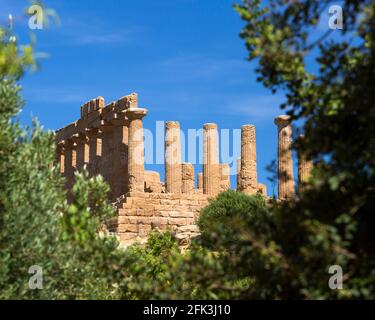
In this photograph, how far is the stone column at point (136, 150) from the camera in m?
43.9

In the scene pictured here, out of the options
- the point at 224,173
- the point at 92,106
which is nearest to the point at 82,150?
the point at 92,106

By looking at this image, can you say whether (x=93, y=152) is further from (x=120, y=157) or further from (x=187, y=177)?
(x=187, y=177)

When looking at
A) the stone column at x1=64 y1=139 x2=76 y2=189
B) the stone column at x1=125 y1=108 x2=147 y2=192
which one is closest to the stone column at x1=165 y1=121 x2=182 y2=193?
the stone column at x1=125 y1=108 x2=147 y2=192

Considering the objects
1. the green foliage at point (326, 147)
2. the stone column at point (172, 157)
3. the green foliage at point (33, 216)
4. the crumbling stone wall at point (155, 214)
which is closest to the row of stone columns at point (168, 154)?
the stone column at point (172, 157)

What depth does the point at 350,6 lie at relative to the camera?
31.2 feet

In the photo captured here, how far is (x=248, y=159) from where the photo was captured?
157 feet

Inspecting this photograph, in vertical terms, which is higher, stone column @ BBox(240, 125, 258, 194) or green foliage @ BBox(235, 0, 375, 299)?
stone column @ BBox(240, 125, 258, 194)

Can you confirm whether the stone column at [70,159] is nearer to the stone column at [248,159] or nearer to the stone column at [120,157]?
the stone column at [120,157]

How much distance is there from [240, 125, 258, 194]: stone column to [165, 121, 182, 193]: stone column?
133 inches

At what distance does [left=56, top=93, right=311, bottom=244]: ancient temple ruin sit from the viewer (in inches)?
1608

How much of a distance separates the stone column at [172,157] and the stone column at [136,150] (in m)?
2.76

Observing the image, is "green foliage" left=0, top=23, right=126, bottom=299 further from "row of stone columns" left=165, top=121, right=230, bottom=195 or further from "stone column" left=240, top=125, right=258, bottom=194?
"stone column" left=240, top=125, right=258, bottom=194

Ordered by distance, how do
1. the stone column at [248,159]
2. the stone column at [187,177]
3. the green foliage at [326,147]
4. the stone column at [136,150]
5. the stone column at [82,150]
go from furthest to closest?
the stone column at [187,177], the stone column at [82,150], the stone column at [248,159], the stone column at [136,150], the green foliage at [326,147]
